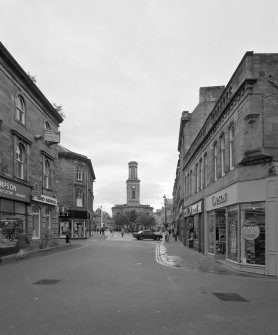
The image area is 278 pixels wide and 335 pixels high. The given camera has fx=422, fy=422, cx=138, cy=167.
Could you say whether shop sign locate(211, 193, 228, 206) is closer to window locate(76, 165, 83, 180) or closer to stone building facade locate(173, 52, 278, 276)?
stone building facade locate(173, 52, 278, 276)

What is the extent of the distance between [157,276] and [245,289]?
346cm

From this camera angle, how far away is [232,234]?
18.5 meters

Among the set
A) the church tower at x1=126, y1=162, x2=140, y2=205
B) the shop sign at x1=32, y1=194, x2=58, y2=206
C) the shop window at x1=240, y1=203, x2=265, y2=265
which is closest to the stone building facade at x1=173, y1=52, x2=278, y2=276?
the shop window at x1=240, y1=203, x2=265, y2=265

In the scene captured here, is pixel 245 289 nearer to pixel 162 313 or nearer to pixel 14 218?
pixel 162 313

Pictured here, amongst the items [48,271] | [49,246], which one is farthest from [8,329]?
[49,246]

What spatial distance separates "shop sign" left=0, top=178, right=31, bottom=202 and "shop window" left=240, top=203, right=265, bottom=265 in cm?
1309

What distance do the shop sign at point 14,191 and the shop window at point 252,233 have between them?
1309 centimetres

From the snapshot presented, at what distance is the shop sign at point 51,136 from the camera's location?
3212 centimetres

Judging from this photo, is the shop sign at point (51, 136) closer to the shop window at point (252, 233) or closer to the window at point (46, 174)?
the window at point (46, 174)

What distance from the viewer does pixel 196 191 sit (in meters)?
30.8

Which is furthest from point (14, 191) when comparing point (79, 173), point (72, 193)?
point (79, 173)

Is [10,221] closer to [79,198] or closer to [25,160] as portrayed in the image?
[25,160]

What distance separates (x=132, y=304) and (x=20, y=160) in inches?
794

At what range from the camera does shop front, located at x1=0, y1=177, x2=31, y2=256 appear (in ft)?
76.2
